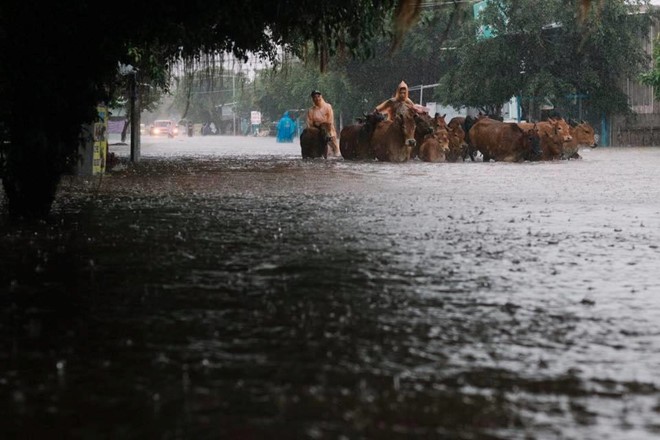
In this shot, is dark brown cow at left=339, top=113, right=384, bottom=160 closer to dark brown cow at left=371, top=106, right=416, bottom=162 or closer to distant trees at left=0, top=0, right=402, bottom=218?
dark brown cow at left=371, top=106, right=416, bottom=162

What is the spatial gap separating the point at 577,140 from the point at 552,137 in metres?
2.81

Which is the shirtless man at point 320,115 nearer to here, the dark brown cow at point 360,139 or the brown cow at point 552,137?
the dark brown cow at point 360,139

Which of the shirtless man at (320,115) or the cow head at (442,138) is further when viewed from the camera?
the shirtless man at (320,115)

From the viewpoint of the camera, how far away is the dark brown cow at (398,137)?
3234 centimetres

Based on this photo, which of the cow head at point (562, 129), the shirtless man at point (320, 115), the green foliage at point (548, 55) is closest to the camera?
the cow head at point (562, 129)

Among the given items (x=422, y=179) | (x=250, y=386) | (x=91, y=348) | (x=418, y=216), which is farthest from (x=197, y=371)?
(x=422, y=179)

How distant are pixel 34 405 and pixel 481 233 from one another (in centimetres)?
695

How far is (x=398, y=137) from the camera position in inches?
1280

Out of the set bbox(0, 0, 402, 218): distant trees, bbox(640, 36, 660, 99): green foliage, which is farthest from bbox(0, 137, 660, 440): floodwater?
bbox(640, 36, 660, 99): green foliage

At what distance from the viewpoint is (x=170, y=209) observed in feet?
44.2

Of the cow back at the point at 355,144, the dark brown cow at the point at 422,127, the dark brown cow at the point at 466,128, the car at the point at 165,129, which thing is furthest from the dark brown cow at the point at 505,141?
the car at the point at 165,129

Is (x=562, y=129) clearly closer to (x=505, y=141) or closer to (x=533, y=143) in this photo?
(x=533, y=143)

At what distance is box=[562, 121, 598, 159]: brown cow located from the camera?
35.2 metres

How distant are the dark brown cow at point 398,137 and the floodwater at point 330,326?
19.8 m
